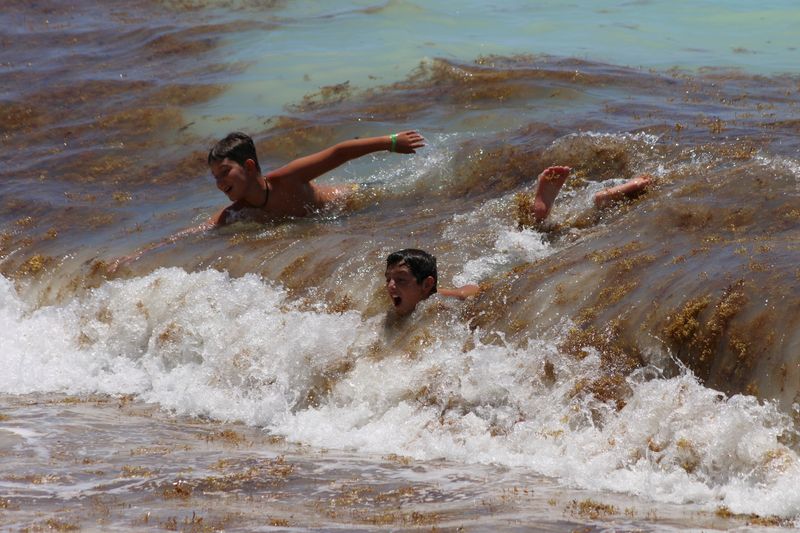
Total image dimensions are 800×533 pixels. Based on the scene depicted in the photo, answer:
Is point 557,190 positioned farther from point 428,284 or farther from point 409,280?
point 409,280

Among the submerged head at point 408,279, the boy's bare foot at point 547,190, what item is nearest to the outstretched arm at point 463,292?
the submerged head at point 408,279

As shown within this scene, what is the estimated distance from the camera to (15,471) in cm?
623

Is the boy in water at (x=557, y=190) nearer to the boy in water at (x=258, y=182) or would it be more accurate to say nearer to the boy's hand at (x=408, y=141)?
the boy's hand at (x=408, y=141)

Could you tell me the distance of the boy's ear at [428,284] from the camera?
810 cm

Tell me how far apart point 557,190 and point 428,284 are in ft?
5.52

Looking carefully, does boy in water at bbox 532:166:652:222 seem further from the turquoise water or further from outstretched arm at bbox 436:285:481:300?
the turquoise water

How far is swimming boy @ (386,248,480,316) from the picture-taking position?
805cm

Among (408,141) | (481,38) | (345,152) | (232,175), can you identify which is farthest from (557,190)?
(481,38)

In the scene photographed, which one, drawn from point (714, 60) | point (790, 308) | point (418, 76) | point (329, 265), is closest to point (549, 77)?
point (418, 76)

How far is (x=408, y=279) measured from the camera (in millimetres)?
8047

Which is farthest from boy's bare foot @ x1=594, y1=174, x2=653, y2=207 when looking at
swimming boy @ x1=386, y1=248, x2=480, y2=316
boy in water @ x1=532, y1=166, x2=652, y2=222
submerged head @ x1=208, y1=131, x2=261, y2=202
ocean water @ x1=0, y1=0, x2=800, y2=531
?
submerged head @ x1=208, y1=131, x2=261, y2=202

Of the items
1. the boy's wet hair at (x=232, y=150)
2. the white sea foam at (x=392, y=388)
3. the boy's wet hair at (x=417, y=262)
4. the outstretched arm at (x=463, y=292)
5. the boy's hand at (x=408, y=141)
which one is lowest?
the white sea foam at (x=392, y=388)

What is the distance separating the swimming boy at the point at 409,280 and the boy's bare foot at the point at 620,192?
1.62 meters

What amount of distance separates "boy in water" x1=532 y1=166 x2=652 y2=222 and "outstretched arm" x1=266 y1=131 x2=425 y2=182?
3.57 feet
